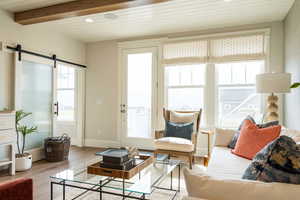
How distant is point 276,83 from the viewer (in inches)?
106

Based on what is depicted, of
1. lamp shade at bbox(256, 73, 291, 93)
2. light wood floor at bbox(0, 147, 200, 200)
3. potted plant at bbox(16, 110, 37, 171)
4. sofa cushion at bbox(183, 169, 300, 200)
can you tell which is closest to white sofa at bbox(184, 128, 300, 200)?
sofa cushion at bbox(183, 169, 300, 200)

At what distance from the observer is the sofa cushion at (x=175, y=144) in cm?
315

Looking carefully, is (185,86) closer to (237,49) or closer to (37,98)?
(237,49)

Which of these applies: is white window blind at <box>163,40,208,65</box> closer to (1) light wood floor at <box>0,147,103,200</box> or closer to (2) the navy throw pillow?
(2) the navy throw pillow

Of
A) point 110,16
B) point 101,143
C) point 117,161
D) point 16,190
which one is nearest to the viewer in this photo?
point 16,190

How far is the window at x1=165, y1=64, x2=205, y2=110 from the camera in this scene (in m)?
4.15

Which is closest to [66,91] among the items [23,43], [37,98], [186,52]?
[37,98]

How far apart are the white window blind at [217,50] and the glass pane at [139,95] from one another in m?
0.54

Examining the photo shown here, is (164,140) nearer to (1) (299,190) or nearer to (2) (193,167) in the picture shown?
(2) (193,167)

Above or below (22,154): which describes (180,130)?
above

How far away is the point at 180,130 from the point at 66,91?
3422mm

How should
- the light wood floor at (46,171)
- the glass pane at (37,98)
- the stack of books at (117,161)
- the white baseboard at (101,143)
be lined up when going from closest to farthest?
1. the stack of books at (117,161)
2. the light wood floor at (46,171)
3. the glass pane at (37,98)
4. the white baseboard at (101,143)

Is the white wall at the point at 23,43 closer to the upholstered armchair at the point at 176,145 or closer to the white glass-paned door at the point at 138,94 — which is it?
the white glass-paned door at the point at 138,94

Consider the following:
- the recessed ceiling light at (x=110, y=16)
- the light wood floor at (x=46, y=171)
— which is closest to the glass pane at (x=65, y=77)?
the light wood floor at (x=46, y=171)
